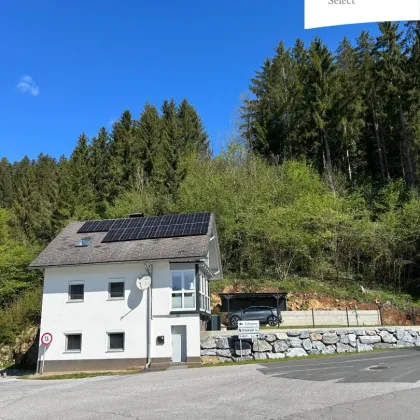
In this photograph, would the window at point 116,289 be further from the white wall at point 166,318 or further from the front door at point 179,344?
the front door at point 179,344

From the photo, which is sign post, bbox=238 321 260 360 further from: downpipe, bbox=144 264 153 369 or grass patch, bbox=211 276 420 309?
grass patch, bbox=211 276 420 309

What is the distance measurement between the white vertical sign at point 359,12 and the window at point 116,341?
20.4 m

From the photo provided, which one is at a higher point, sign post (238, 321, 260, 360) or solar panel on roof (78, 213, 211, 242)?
solar panel on roof (78, 213, 211, 242)

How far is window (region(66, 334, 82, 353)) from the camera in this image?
21245mm

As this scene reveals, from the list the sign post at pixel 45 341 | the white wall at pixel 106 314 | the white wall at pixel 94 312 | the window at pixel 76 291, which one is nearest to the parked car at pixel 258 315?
the white wall at pixel 106 314

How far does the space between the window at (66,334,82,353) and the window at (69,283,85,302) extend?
6.00 feet

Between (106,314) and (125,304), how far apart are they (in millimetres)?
1096

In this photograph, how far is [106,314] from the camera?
838 inches

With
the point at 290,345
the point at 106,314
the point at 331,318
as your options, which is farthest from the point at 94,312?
the point at 331,318

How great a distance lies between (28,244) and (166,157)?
16.6m

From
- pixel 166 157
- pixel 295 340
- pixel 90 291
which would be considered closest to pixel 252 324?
pixel 295 340

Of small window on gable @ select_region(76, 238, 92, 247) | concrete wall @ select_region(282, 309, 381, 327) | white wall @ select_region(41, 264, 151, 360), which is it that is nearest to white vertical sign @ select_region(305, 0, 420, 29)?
white wall @ select_region(41, 264, 151, 360)

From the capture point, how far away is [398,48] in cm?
3766

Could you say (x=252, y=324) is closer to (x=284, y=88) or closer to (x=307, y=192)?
(x=307, y=192)
